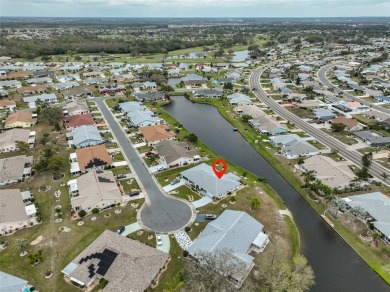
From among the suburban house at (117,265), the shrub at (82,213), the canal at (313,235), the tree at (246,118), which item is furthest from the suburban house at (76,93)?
the suburban house at (117,265)

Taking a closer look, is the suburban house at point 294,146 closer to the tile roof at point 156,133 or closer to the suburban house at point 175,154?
the suburban house at point 175,154

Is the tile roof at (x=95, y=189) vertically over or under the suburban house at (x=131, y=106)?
over

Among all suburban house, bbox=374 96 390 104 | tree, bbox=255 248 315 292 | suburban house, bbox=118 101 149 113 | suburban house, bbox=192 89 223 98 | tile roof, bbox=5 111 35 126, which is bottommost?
suburban house, bbox=192 89 223 98

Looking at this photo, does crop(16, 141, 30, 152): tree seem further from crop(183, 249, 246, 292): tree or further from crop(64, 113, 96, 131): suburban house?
crop(183, 249, 246, 292): tree

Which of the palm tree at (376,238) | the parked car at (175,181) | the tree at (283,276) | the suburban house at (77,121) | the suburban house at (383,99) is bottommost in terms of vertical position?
the suburban house at (383,99)

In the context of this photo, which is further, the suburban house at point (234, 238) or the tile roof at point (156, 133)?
the tile roof at point (156, 133)

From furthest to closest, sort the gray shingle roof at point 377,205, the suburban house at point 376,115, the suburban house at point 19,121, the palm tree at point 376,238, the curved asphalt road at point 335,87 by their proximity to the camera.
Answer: the curved asphalt road at point 335,87
the suburban house at point 376,115
the suburban house at point 19,121
the gray shingle roof at point 377,205
the palm tree at point 376,238

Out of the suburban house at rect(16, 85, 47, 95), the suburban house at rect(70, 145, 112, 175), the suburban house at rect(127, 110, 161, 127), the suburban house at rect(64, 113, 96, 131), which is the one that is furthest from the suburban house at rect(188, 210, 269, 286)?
the suburban house at rect(16, 85, 47, 95)
